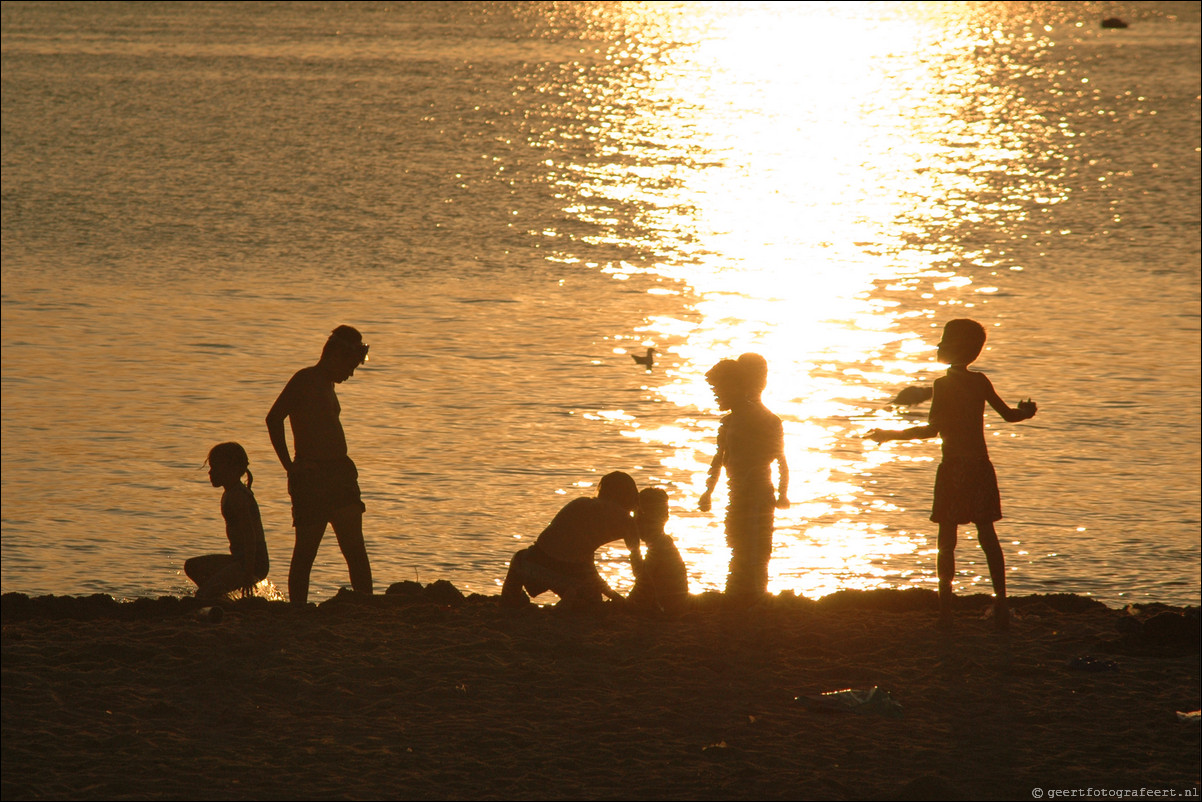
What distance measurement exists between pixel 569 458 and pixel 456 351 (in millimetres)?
4020

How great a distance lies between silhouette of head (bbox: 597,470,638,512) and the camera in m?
7.75

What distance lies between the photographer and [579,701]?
6363 millimetres

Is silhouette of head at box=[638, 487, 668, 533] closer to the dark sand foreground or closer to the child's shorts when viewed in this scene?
the dark sand foreground

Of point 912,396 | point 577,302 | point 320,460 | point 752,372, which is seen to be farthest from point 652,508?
point 577,302

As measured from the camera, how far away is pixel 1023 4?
89.9 metres

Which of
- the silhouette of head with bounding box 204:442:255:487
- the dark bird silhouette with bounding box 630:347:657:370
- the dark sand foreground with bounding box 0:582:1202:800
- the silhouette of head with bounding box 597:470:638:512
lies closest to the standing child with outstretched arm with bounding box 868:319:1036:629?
the dark sand foreground with bounding box 0:582:1202:800

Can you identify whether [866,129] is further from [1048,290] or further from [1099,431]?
[1099,431]

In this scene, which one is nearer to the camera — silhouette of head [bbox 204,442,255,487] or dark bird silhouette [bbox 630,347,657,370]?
silhouette of head [bbox 204,442,255,487]

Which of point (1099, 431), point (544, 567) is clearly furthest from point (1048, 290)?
point (544, 567)

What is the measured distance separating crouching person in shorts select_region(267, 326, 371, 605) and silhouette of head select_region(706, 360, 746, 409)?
1795 mm

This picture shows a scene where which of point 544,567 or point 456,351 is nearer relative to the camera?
point 544,567

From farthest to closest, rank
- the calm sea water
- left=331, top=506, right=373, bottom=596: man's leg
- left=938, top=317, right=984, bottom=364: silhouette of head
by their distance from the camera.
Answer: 1. the calm sea water
2. left=331, top=506, right=373, bottom=596: man's leg
3. left=938, top=317, right=984, bottom=364: silhouette of head

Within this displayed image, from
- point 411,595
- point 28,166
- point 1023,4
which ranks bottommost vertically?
point 411,595

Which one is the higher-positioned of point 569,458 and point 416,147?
point 416,147
